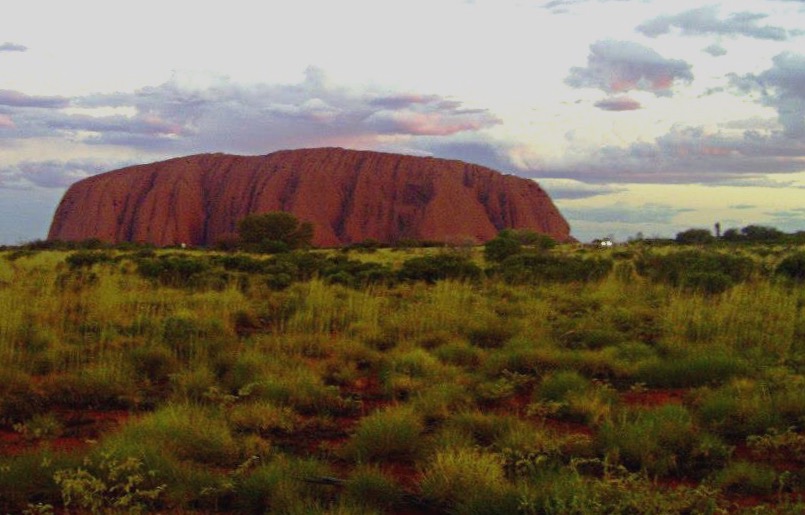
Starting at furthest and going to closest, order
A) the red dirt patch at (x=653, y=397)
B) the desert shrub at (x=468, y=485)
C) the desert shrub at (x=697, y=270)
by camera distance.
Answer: the desert shrub at (x=697, y=270)
the red dirt patch at (x=653, y=397)
the desert shrub at (x=468, y=485)

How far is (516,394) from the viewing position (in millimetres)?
7145

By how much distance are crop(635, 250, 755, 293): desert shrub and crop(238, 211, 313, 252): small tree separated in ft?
122

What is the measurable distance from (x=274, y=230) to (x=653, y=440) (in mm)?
52231

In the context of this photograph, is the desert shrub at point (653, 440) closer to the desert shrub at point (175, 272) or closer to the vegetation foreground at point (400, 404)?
the vegetation foreground at point (400, 404)

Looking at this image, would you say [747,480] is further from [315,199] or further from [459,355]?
[315,199]

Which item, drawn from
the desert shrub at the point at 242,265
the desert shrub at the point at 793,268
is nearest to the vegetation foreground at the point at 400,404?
the desert shrub at the point at 793,268

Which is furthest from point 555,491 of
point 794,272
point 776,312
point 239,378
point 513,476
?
point 794,272

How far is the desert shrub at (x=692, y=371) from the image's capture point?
7.39 metres

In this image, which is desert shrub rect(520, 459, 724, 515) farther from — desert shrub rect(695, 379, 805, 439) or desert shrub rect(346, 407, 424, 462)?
desert shrub rect(695, 379, 805, 439)

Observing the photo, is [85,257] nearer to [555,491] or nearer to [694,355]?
[694,355]

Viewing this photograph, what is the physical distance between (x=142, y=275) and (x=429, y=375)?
11536 millimetres

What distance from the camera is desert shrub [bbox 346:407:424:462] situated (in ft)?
17.1

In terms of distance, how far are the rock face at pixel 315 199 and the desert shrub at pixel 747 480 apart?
255 ft

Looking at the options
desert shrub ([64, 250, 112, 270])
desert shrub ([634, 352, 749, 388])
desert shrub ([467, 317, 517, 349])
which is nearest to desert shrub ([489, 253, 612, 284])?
Answer: desert shrub ([467, 317, 517, 349])
